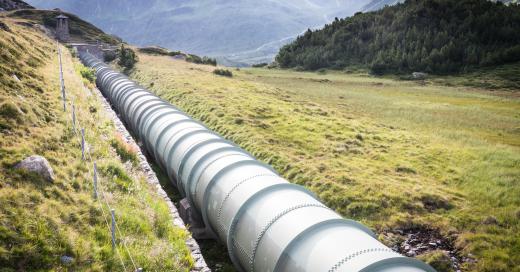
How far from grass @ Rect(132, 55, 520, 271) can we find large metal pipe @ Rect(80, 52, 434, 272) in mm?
7154

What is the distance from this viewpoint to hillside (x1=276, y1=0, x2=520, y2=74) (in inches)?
3374

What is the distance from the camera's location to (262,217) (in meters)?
10.2

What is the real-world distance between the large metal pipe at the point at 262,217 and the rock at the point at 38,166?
4900 millimetres

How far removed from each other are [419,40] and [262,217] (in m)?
96.5

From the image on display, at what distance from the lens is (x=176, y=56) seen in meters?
99.0

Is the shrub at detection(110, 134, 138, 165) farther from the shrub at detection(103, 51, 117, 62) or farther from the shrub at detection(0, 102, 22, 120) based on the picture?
the shrub at detection(103, 51, 117, 62)

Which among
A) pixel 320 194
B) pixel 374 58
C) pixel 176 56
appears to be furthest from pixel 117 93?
pixel 374 58

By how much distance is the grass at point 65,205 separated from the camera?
955 centimetres

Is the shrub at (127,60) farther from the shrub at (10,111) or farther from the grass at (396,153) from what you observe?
the shrub at (10,111)

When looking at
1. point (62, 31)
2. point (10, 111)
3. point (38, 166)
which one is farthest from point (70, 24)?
point (38, 166)

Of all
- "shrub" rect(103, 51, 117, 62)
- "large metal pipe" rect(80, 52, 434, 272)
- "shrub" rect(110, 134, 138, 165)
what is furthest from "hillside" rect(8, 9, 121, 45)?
"large metal pipe" rect(80, 52, 434, 272)

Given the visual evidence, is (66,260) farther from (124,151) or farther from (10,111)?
(124,151)

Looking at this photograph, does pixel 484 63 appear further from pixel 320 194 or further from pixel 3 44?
pixel 3 44

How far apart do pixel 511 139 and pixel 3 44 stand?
37470mm
